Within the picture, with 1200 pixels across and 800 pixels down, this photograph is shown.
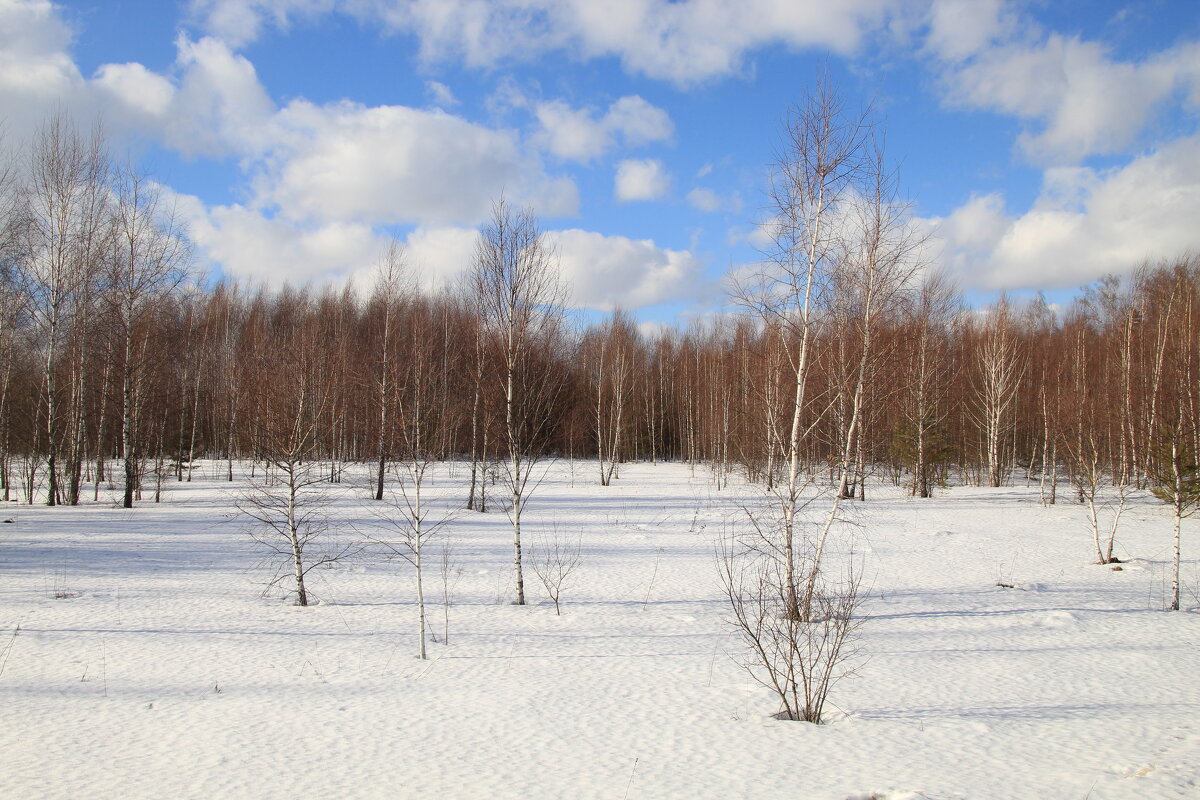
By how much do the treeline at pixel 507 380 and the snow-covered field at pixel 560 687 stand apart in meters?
2.80

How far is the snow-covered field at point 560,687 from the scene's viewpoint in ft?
17.8

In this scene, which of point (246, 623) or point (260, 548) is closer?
point (246, 623)

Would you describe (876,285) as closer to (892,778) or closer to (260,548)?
(892,778)

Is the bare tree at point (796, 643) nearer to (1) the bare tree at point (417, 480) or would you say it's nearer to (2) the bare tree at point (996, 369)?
(1) the bare tree at point (417, 480)

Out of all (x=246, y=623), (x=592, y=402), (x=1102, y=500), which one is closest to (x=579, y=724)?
(x=246, y=623)

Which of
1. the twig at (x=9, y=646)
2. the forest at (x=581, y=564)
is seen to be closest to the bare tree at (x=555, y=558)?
the forest at (x=581, y=564)

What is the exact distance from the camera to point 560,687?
304 inches

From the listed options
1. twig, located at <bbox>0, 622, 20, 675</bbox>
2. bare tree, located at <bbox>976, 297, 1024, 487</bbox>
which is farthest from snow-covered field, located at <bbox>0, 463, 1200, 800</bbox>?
bare tree, located at <bbox>976, 297, 1024, 487</bbox>

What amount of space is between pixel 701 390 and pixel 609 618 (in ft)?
139

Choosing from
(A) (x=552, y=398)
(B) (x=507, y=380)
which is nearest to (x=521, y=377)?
→ (B) (x=507, y=380)

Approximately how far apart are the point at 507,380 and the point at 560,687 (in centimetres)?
599

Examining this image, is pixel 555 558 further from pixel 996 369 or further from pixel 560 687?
pixel 996 369

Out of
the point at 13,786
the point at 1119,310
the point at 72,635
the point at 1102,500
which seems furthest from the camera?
the point at 1119,310

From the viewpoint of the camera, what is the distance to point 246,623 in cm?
980
